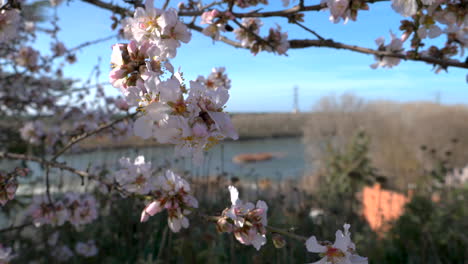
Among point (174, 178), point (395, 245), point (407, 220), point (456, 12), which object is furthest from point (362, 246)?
point (174, 178)

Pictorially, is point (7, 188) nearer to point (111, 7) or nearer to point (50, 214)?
point (50, 214)

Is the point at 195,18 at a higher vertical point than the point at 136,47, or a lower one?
higher

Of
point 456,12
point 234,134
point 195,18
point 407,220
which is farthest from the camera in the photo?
point 407,220

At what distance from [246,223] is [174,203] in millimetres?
225

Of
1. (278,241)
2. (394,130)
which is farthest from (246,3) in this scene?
(394,130)

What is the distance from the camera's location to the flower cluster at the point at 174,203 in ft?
2.70

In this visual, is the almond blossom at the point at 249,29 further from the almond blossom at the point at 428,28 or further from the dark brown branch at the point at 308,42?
the almond blossom at the point at 428,28

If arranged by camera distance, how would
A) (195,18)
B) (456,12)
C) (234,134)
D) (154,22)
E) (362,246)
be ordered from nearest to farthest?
1. (234,134)
2. (154,22)
3. (456,12)
4. (195,18)
5. (362,246)

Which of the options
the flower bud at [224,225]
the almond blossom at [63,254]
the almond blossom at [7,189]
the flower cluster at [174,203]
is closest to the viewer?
the flower bud at [224,225]

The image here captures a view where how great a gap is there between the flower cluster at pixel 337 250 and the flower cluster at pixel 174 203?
12.3 inches

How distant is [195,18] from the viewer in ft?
4.22

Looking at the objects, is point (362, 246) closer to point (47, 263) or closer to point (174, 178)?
point (174, 178)

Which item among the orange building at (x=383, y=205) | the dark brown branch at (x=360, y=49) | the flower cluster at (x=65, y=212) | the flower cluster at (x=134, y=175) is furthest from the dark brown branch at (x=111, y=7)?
the orange building at (x=383, y=205)

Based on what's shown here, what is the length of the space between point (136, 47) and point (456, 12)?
1.02 meters
